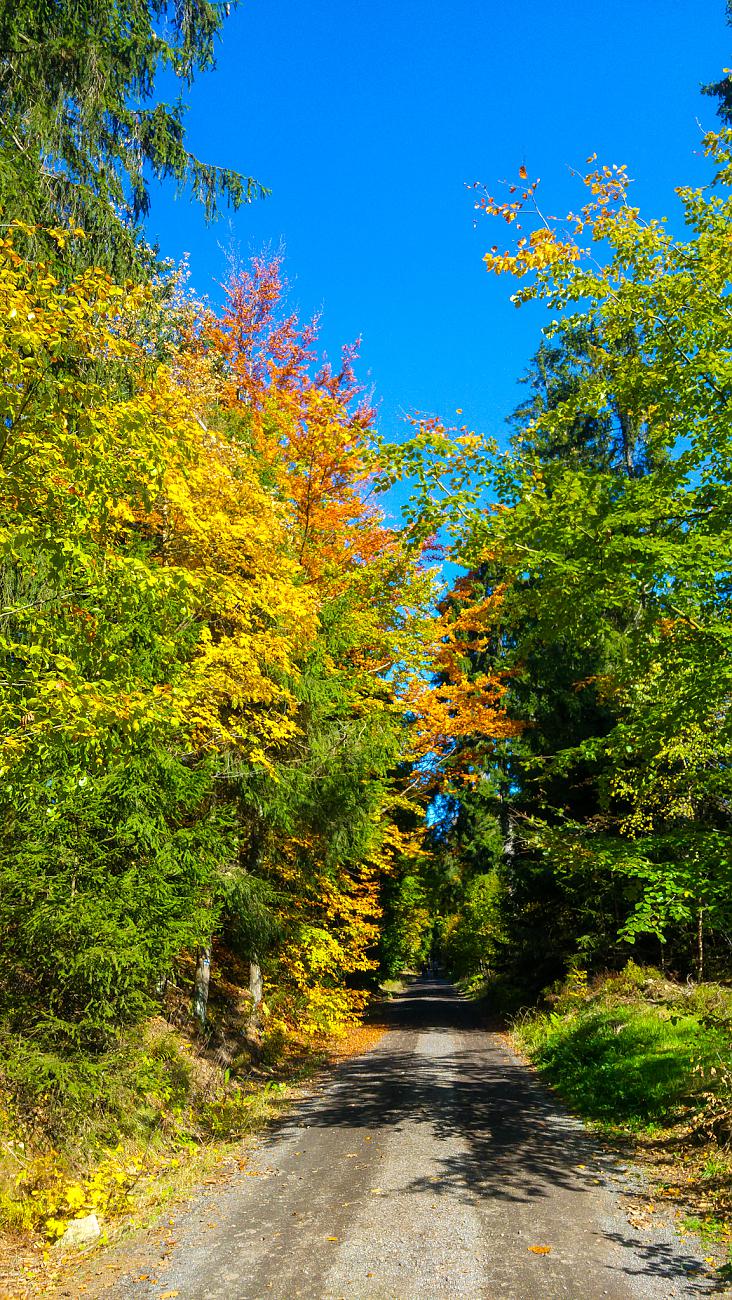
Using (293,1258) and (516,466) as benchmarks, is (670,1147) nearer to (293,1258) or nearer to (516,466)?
(293,1258)

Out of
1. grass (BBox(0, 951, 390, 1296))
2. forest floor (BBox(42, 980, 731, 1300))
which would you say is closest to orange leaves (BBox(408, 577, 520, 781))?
grass (BBox(0, 951, 390, 1296))

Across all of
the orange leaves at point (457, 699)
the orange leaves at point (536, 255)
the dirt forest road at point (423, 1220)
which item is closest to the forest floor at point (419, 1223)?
the dirt forest road at point (423, 1220)

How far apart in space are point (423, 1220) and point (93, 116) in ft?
43.5

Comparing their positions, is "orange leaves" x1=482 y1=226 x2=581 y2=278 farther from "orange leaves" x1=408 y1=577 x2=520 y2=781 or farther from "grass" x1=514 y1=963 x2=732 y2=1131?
"orange leaves" x1=408 y1=577 x2=520 y2=781

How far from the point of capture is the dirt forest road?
16.7 feet

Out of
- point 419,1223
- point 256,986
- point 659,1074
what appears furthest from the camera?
point 256,986

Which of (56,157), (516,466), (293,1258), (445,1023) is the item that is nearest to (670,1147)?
(293,1258)

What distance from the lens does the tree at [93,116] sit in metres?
9.48

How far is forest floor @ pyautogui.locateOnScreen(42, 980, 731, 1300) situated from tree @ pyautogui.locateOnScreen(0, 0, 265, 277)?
32.9ft

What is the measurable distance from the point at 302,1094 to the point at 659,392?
1158 cm

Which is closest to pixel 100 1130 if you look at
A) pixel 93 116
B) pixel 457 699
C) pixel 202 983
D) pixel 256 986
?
pixel 202 983

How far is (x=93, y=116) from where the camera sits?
10.3m

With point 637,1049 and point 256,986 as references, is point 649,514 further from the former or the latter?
point 256,986

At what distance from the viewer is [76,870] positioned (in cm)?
724
